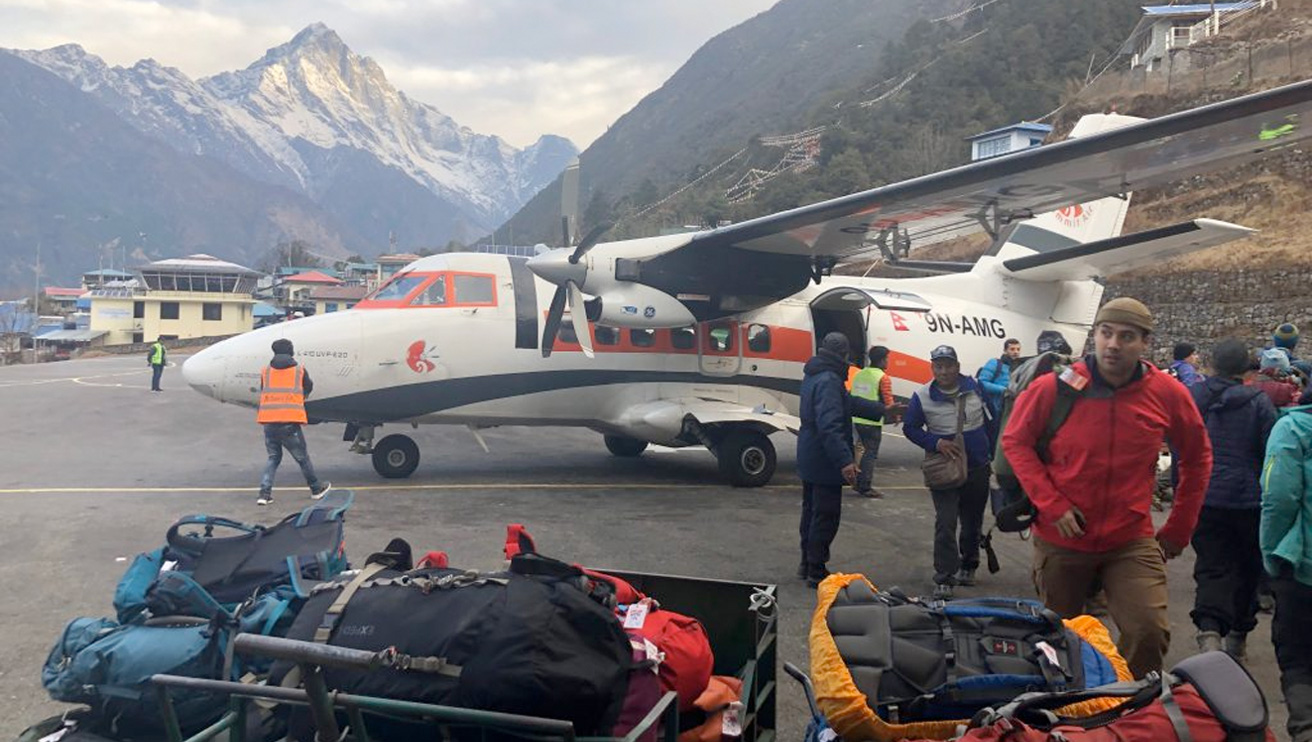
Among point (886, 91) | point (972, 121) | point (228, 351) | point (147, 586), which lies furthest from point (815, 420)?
point (886, 91)

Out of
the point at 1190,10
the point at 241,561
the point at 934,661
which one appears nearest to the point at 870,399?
the point at 934,661

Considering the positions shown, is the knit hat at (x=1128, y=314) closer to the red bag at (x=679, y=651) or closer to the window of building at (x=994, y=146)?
the red bag at (x=679, y=651)

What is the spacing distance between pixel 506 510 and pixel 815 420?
3.62 meters

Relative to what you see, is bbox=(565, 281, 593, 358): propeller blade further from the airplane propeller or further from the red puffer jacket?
the red puffer jacket

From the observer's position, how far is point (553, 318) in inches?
393

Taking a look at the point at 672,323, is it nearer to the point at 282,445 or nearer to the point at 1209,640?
the point at 282,445

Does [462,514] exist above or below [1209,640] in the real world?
below

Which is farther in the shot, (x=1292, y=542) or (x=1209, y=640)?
(x=1209, y=640)

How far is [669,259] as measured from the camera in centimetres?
1020

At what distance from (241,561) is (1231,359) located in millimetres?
5428

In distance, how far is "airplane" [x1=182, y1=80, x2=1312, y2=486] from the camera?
9281 mm

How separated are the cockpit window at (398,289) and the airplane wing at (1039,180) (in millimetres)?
2965

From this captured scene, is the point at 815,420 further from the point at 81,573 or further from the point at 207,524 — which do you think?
the point at 81,573

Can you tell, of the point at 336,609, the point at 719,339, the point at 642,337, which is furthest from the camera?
the point at 719,339
